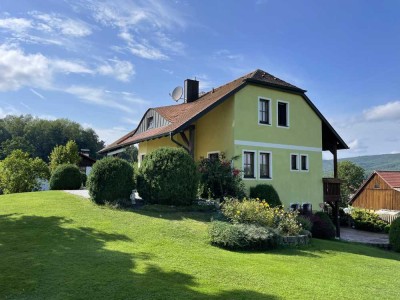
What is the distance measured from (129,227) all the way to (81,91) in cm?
1031

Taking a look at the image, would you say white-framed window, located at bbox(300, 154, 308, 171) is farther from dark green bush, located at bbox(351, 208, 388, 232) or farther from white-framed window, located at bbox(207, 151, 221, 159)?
dark green bush, located at bbox(351, 208, 388, 232)

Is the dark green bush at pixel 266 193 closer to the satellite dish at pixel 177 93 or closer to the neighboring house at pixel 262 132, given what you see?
the neighboring house at pixel 262 132

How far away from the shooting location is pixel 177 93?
944 inches

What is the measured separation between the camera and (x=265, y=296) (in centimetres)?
584

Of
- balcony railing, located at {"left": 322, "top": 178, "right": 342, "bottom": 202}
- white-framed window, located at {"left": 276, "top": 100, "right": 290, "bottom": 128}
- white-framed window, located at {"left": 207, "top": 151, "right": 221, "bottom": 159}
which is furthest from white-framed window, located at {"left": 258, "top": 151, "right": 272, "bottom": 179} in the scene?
balcony railing, located at {"left": 322, "top": 178, "right": 342, "bottom": 202}

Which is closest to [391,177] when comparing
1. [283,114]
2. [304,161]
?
[304,161]

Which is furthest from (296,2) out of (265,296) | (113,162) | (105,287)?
(105,287)

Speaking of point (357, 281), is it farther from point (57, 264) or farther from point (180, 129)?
point (180, 129)

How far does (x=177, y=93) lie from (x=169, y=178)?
1120 centimetres

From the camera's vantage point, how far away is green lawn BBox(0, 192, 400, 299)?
A: 575cm

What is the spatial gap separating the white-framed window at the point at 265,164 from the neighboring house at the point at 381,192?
26.8 metres

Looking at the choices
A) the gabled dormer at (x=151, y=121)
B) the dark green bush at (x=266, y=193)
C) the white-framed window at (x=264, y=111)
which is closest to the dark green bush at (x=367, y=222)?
the dark green bush at (x=266, y=193)

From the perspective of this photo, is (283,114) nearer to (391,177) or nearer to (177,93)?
(177,93)

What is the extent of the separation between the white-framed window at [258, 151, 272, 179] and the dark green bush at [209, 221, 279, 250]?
8813mm
